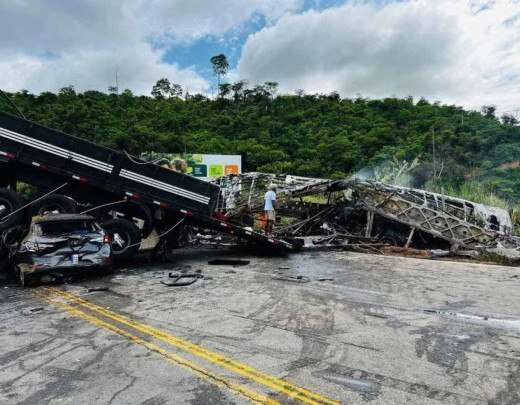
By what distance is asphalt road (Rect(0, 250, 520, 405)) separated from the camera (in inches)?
145

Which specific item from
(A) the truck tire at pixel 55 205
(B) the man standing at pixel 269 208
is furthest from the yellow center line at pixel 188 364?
(B) the man standing at pixel 269 208

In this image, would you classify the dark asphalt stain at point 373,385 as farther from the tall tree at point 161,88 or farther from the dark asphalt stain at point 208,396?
the tall tree at point 161,88

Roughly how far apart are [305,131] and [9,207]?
160 ft

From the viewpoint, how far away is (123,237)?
35.2 ft

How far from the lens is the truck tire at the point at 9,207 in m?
9.59

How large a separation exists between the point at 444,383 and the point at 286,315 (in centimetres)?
263

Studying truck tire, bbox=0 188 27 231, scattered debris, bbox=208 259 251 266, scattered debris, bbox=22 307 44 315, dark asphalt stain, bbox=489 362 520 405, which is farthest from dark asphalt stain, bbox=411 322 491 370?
truck tire, bbox=0 188 27 231

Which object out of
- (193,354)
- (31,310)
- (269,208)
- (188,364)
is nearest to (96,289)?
(31,310)

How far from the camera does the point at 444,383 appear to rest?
3.77m

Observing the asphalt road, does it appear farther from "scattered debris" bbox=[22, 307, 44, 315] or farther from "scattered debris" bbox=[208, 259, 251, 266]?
"scattered debris" bbox=[208, 259, 251, 266]

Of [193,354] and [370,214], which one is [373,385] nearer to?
[193,354]

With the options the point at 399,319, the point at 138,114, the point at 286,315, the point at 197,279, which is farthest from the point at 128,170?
the point at 138,114

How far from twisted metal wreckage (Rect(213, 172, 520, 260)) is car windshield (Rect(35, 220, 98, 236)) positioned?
21.3 ft

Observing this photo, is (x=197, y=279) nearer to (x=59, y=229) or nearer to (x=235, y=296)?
(x=235, y=296)
